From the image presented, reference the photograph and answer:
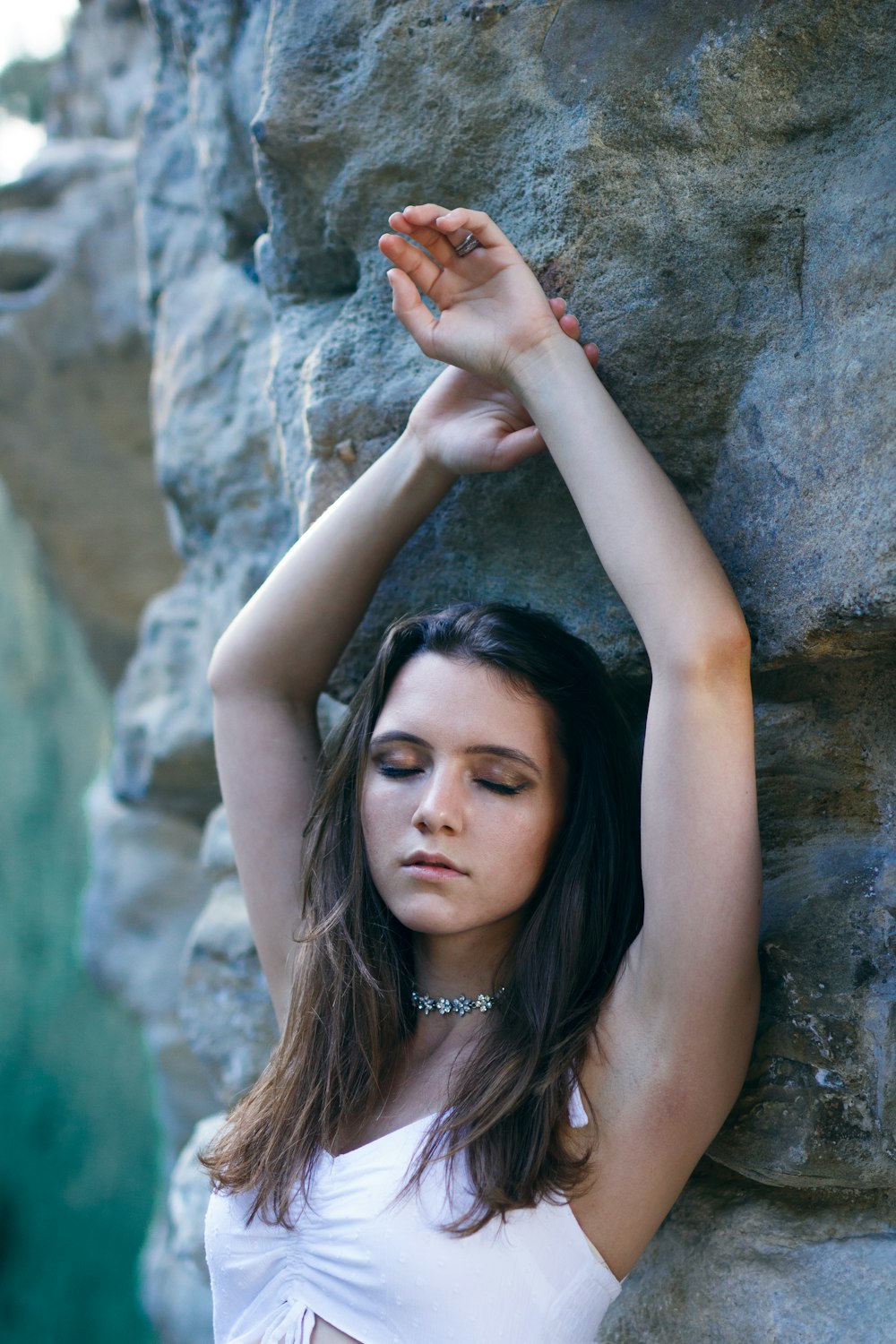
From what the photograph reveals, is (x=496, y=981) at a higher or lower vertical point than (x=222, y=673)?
lower

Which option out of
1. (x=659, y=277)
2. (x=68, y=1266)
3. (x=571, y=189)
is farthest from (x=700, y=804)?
(x=68, y=1266)

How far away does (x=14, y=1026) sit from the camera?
559 centimetres

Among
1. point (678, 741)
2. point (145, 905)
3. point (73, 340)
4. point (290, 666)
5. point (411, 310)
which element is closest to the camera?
point (678, 741)

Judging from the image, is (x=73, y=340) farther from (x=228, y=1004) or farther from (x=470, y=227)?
(x=470, y=227)

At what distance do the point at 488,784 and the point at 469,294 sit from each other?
561 millimetres

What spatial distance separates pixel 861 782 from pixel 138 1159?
487 cm

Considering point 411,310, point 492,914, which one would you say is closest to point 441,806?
point 492,914

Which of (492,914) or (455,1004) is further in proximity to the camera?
(455,1004)

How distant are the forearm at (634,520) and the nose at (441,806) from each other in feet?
0.82

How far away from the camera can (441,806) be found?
50.7 inches

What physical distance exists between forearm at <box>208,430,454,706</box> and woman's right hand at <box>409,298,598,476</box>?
29 millimetres

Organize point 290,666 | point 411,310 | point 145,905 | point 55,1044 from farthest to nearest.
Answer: point 55,1044, point 145,905, point 290,666, point 411,310

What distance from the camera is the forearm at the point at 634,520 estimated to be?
1217mm

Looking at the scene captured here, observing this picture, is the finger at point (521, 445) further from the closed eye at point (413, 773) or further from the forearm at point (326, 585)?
the closed eye at point (413, 773)
